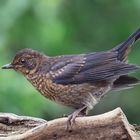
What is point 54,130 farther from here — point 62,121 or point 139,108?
point 139,108

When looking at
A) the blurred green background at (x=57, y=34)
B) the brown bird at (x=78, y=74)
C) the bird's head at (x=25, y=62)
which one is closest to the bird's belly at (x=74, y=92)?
the brown bird at (x=78, y=74)

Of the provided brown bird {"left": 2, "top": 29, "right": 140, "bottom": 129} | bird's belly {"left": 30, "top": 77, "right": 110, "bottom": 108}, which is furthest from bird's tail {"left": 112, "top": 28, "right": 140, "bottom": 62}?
bird's belly {"left": 30, "top": 77, "right": 110, "bottom": 108}

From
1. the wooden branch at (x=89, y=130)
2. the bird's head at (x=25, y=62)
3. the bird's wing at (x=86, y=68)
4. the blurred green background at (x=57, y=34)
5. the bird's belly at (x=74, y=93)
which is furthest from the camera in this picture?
the blurred green background at (x=57, y=34)

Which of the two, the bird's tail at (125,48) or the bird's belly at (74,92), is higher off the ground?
the bird's tail at (125,48)

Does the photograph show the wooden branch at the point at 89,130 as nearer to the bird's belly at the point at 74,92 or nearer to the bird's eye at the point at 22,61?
the bird's belly at the point at 74,92

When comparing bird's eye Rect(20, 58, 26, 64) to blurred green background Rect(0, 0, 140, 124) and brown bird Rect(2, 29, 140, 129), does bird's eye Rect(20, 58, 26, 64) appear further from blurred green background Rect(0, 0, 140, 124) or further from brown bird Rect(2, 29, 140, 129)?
blurred green background Rect(0, 0, 140, 124)

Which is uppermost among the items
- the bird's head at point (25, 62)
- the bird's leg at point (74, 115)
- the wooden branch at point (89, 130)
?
the bird's head at point (25, 62)

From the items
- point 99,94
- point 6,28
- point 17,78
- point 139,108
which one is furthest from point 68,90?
point 139,108

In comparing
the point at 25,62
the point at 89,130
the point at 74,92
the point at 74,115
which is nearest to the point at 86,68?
the point at 74,92
